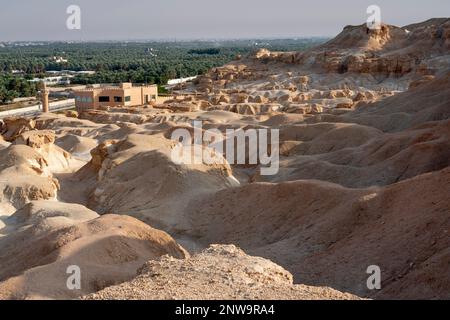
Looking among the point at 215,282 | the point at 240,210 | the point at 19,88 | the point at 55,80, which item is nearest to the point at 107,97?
the point at 19,88

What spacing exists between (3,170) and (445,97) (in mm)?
19596

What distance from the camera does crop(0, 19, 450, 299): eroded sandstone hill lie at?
955 centimetres

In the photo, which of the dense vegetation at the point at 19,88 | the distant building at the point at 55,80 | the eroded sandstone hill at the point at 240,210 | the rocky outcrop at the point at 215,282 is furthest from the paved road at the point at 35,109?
the rocky outcrop at the point at 215,282

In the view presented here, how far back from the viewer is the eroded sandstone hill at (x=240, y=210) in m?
9.55

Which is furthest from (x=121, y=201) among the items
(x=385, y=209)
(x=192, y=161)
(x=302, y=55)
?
(x=302, y=55)

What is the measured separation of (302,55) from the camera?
62500 mm

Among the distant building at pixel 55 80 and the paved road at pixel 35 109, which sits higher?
the distant building at pixel 55 80

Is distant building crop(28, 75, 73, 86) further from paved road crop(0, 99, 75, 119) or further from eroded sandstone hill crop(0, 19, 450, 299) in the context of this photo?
eroded sandstone hill crop(0, 19, 450, 299)

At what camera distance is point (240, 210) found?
1736 centimetres

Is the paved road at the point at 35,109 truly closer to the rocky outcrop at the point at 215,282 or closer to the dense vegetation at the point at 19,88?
Result: the dense vegetation at the point at 19,88

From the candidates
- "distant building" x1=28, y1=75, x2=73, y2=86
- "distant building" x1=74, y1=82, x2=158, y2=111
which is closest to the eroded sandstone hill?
"distant building" x1=74, y1=82, x2=158, y2=111

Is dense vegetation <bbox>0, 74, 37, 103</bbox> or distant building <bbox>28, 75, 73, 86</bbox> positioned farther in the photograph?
distant building <bbox>28, 75, 73, 86</bbox>

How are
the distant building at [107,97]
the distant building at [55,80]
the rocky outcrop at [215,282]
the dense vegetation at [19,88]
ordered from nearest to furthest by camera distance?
the rocky outcrop at [215,282] → the distant building at [107,97] → the dense vegetation at [19,88] → the distant building at [55,80]
